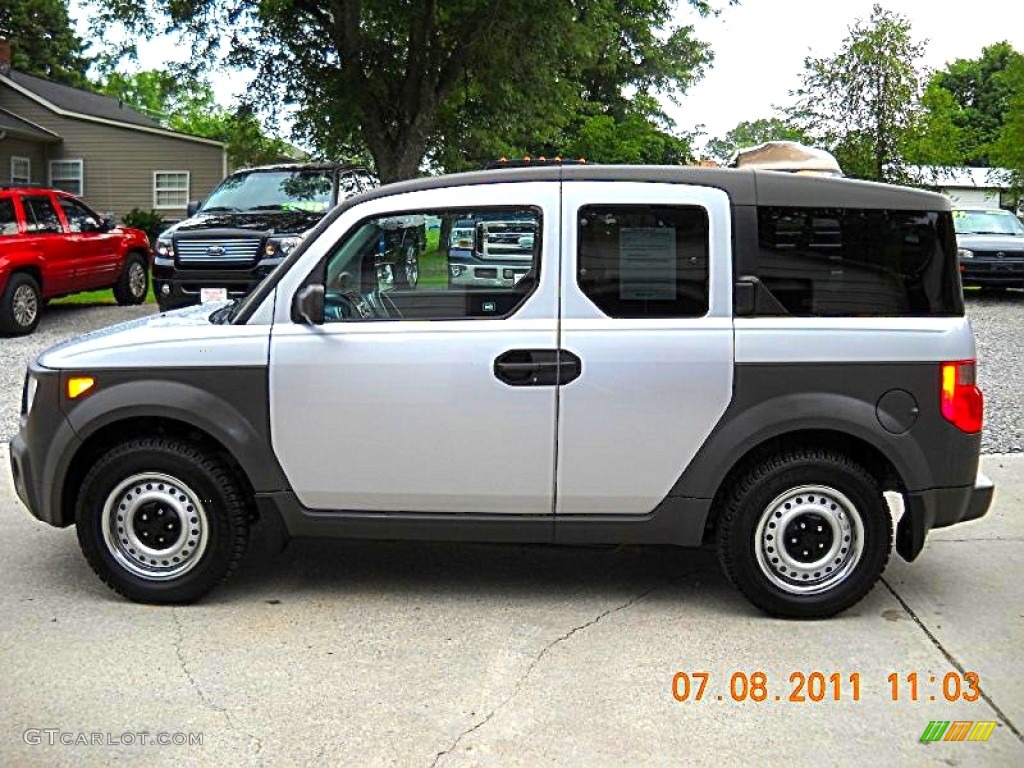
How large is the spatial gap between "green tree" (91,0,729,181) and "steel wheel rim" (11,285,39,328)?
6.73 meters

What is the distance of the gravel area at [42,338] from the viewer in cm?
963

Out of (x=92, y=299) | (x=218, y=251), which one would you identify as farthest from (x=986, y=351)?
(x=92, y=299)

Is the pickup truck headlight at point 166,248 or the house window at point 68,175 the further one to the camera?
the house window at point 68,175

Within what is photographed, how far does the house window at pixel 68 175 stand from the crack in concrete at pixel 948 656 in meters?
31.1

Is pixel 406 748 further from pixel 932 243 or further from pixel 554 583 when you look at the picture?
pixel 932 243

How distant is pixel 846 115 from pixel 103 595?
75.5 ft

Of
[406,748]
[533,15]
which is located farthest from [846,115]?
[406,748]

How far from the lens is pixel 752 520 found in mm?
4812

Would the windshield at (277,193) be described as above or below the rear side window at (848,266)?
above

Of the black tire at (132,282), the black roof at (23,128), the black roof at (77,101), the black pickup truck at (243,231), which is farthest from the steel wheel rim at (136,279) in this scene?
the black roof at (77,101)

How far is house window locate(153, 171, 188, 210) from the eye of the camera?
3281cm

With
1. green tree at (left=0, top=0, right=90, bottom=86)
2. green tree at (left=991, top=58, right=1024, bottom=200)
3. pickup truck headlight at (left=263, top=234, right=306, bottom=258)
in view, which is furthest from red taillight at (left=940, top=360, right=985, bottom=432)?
green tree at (left=0, top=0, right=90, bottom=86)

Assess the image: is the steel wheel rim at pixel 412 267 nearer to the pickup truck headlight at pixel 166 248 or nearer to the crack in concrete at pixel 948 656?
the crack in concrete at pixel 948 656

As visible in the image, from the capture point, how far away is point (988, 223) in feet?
65.5
